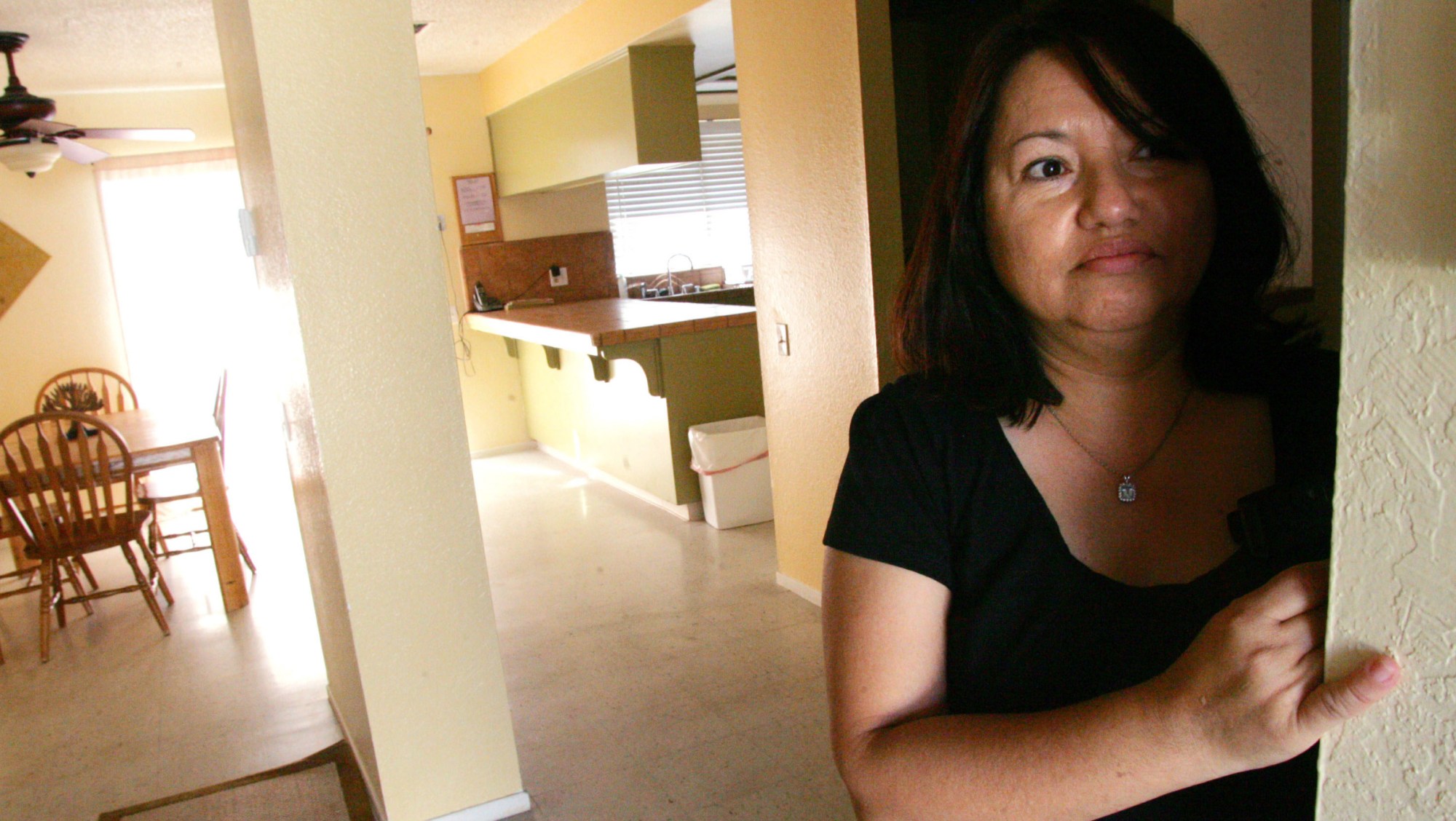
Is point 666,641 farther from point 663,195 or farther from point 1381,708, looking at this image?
point 663,195

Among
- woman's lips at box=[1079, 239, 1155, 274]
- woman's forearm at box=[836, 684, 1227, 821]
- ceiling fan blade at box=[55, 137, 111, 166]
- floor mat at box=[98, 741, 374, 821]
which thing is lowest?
floor mat at box=[98, 741, 374, 821]

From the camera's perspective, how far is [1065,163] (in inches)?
32.1

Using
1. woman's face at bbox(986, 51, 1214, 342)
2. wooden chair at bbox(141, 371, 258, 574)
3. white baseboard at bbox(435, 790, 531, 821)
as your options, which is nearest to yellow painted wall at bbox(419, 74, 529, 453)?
wooden chair at bbox(141, 371, 258, 574)

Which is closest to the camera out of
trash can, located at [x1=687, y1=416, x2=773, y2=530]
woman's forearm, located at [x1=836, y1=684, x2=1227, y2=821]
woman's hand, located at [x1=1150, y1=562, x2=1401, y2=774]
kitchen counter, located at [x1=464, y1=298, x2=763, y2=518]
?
Answer: woman's hand, located at [x1=1150, y1=562, x2=1401, y2=774]

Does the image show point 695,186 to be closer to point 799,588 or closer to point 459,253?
point 459,253

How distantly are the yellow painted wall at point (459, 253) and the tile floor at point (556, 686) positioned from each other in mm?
2107

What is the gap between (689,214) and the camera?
7039mm

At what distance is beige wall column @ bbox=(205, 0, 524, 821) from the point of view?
2049mm

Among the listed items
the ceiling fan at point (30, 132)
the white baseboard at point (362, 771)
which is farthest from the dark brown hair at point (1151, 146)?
the ceiling fan at point (30, 132)

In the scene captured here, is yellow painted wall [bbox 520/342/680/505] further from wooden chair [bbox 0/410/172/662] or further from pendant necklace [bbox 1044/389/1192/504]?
pendant necklace [bbox 1044/389/1192/504]

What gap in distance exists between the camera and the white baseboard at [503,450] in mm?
6723

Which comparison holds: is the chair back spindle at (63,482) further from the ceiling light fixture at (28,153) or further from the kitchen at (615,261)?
the kitchen at (615,261)

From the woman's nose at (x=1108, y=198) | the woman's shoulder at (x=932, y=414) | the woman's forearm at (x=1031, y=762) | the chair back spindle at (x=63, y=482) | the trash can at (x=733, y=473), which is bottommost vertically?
the trash can at (x=733, y=473)

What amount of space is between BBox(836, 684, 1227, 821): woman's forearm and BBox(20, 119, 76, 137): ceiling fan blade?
4.56 meters
